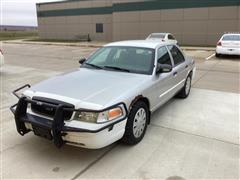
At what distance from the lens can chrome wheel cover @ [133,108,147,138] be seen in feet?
11.8

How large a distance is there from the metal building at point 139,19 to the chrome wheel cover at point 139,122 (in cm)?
2105

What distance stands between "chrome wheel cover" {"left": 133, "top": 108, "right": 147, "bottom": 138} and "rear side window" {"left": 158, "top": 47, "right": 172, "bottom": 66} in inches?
47.0

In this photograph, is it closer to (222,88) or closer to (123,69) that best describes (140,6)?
(222,88)

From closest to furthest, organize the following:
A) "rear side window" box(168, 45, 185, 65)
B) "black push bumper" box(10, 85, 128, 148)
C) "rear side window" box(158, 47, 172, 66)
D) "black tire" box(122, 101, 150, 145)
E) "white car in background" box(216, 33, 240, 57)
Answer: "black push bumper" box(10, 85, 128, 148), "black tire" box(122, 101, 150, 145), "rear side window" box(158, 47, 172, 66), "rear side window" box(168, 45, 185, 65), "white car in background" box(216, 33, 240, 57)

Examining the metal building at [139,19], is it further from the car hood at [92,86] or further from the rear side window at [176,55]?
the car hood at [92,86]

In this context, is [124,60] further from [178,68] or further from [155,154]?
[155,154]

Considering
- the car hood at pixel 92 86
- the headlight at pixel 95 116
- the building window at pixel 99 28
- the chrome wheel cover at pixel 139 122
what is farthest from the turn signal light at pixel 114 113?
the building window at pixel 99 28

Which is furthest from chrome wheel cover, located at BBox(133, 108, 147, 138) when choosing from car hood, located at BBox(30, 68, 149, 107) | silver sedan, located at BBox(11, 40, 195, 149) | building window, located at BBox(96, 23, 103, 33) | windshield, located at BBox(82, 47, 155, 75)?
building window, located at BBox(96, 23, 103, 33)

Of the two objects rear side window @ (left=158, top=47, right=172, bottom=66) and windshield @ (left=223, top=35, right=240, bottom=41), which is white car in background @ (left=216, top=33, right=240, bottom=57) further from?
rear side window @ (left=158, top=47, right=172, bottom=66)

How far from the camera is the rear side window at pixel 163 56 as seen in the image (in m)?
4.55

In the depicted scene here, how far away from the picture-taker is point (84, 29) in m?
32.7

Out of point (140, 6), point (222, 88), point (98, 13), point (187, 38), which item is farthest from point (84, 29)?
point (222, 88)

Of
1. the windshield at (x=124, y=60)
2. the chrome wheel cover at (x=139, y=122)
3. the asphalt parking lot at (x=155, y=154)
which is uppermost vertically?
the windshield at (x=124, y=60)

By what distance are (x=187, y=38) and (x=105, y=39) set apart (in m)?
11.3
